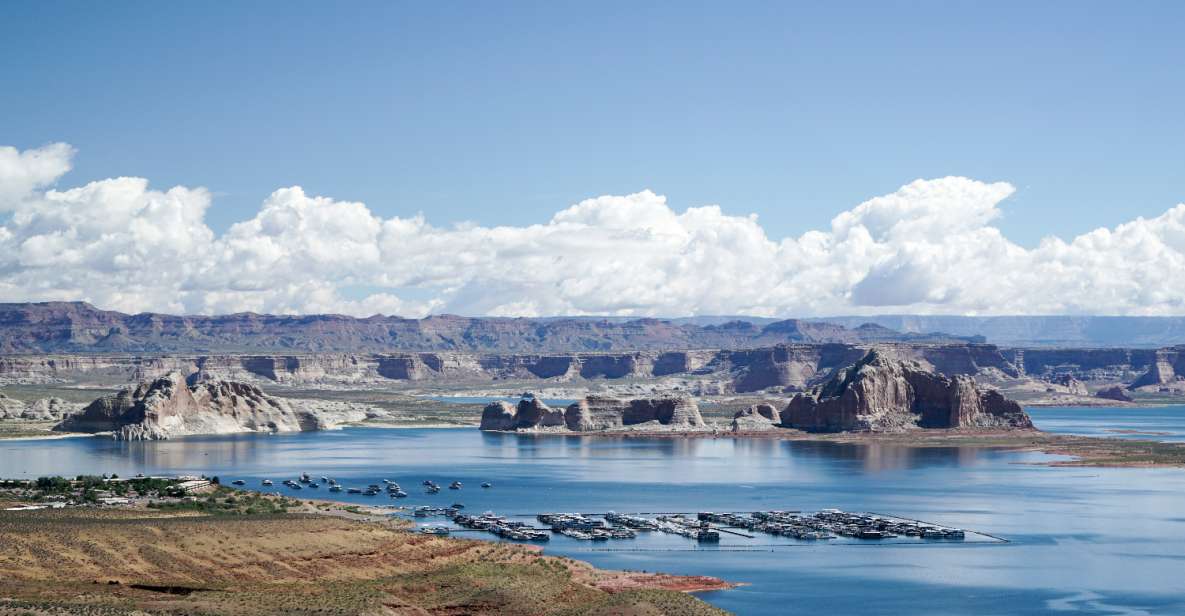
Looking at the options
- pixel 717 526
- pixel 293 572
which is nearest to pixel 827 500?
pixel 717 526

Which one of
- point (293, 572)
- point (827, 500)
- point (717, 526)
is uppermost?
point (293, 572)

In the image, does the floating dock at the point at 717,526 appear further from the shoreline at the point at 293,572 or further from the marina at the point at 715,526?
the shoreline at the point at 293,572

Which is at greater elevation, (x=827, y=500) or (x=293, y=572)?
(x=293, y=572)

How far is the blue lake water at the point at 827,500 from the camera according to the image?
82.0 m

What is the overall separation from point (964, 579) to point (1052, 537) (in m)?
20.8

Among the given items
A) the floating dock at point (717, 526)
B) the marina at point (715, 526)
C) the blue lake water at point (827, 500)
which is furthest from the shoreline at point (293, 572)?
the floating dock at point (717, 526)

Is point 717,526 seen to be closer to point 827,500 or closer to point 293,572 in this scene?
point 827,500

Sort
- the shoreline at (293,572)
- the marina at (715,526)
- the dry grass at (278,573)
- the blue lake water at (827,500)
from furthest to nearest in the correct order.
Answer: the marina at (715,526), the blue lake water at (827,500), the shoreline at (293,572), the dry grass at (278,573)

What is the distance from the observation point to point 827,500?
125250 millimetres

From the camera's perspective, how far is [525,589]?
74.9 m

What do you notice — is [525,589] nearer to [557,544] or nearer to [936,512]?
[557,544]

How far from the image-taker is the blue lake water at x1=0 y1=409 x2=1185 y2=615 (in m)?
82.0

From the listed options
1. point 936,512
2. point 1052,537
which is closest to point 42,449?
point 936,512

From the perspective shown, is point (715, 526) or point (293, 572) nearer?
point (293, 572)
